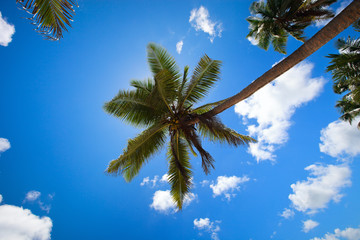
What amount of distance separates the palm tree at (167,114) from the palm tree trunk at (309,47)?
1.97 metres

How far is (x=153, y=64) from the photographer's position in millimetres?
8547

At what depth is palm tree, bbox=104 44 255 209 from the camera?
752 centimetres

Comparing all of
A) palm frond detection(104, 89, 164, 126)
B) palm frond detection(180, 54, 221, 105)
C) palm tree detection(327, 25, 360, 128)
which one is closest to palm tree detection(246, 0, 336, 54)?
palm tree detection(327, 25, 360, 128)

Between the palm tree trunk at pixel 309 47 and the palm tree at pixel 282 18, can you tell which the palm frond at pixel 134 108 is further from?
the palm tree at pixel 282 18

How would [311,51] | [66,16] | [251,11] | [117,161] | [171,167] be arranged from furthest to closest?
[251,11], [171,167], [117,161], [311,51], [66,16]

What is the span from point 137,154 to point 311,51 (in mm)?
6629

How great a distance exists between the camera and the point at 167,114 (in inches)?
325

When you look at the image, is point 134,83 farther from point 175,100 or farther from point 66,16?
point 66,16

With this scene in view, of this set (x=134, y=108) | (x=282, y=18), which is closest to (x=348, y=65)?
(x=282, y=18)

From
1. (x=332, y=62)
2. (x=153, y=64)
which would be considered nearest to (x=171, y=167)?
(x=153, y=64)

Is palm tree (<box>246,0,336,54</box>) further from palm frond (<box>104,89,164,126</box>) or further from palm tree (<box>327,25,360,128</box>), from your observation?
palm frond (<box>104,89,164,126</box>)

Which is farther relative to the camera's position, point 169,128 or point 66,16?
point 169,128

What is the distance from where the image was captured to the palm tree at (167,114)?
7520 mm

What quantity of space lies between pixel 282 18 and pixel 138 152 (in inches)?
399
